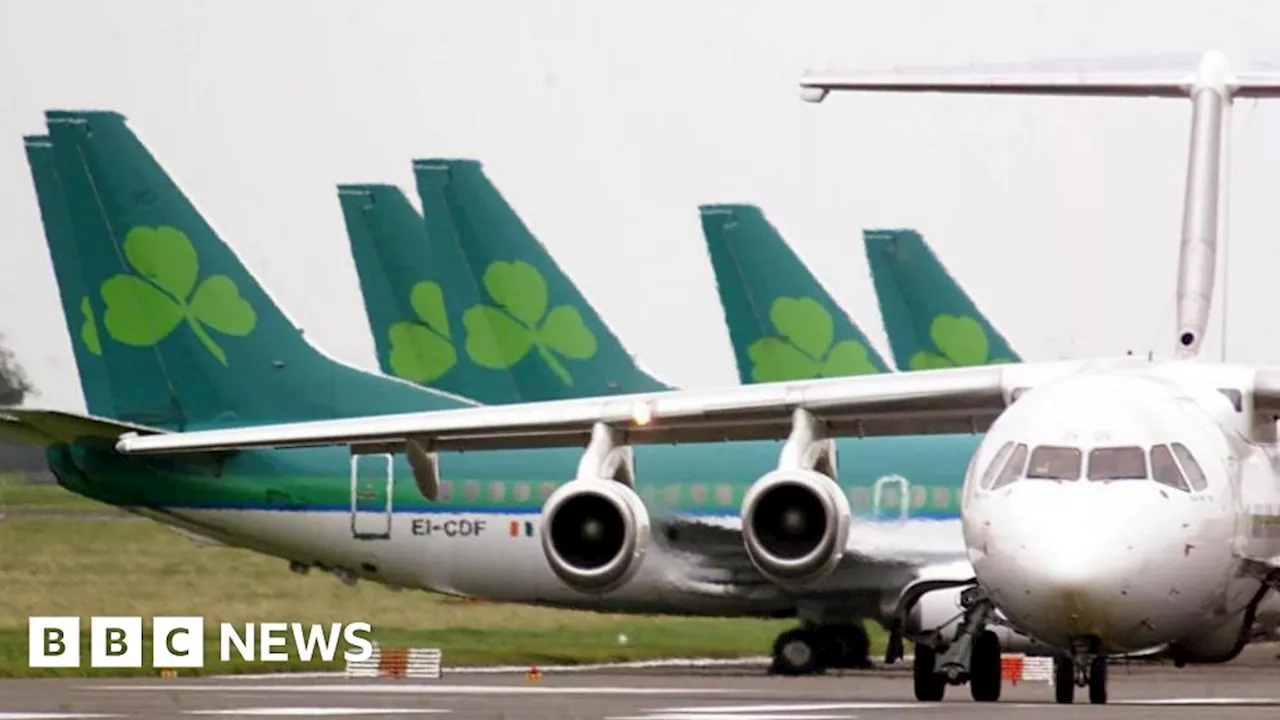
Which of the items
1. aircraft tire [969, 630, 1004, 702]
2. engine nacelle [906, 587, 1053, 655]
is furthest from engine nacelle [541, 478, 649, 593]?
engine nacelle [906, 587, 1053, 655]

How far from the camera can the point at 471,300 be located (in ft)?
147

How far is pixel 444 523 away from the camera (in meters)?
40.2

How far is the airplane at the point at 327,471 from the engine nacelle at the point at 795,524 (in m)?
14.1

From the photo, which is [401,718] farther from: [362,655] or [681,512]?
[681,512]

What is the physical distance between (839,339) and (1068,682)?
1873 cm

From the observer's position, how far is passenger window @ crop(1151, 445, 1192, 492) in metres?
21.2

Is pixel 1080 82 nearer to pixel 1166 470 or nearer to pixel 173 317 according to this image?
pixel 1166 470

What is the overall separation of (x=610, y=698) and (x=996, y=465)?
683 centimetres

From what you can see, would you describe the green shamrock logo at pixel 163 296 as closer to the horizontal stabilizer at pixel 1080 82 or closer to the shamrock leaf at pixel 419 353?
the shamrock leaf at pixel 419 353

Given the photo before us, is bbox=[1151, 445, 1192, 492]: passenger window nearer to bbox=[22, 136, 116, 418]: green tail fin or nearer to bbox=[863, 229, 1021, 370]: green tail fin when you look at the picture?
bbox=[22, 136, 116, 418]: green tail fin

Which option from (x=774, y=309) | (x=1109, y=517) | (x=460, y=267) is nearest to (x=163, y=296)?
(x=460, y=267)

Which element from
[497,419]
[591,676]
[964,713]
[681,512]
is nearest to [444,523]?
[681,512]

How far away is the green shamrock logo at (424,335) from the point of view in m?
45.5

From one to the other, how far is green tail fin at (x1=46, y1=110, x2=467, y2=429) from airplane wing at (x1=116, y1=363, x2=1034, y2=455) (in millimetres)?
12185
